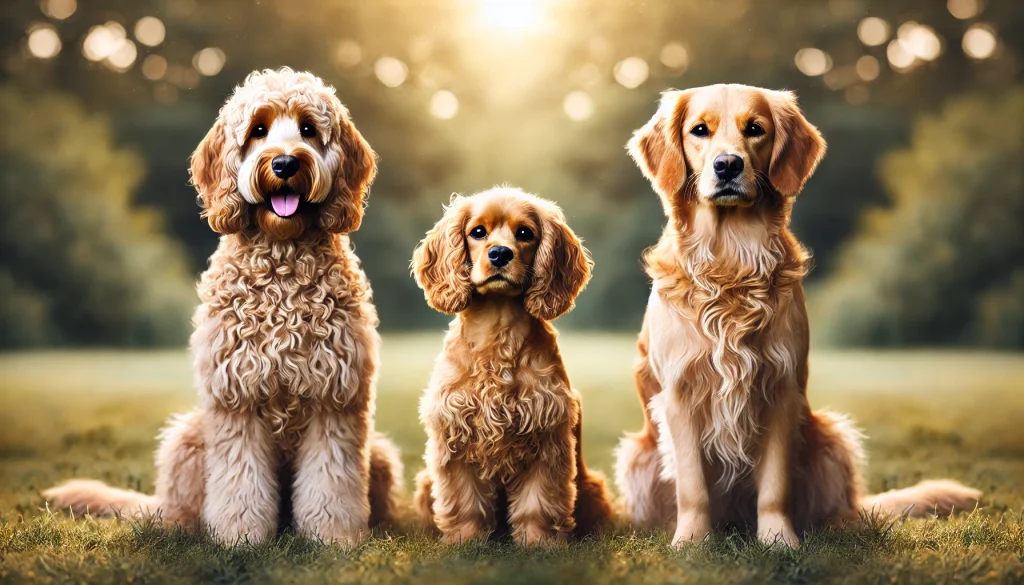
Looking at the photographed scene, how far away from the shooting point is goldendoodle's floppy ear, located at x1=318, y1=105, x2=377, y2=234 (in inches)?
159

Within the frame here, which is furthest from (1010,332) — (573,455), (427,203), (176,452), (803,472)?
(176,452)

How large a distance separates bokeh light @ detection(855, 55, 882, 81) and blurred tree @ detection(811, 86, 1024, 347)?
2.74 feet

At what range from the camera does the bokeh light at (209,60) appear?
1039cm

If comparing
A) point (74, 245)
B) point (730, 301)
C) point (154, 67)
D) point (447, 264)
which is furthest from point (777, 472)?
point (154, 67)

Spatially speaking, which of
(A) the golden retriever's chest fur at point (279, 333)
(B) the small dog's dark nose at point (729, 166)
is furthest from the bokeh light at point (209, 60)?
(B) the small dog's dark nose at point (729, 166)

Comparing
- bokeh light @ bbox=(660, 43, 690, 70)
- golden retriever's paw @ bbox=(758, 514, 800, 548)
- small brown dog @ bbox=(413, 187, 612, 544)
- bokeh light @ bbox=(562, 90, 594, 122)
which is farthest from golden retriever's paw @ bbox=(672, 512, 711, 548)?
bokeh light @ bbox=(660, 43, 690, 70)

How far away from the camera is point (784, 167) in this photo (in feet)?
→ 13.1

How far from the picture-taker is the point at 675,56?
35.5 feet

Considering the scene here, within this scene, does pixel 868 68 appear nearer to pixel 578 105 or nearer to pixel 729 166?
pixel 578 105

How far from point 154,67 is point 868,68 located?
7852 millimetres

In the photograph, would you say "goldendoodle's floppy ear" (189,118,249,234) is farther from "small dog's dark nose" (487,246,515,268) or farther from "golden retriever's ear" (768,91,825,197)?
"golden retriever's ear" (768,91,825,197)

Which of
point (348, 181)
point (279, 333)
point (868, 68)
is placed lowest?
point (279, 333)

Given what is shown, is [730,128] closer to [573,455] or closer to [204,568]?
[573,455]

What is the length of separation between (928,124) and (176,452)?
30.9ft
